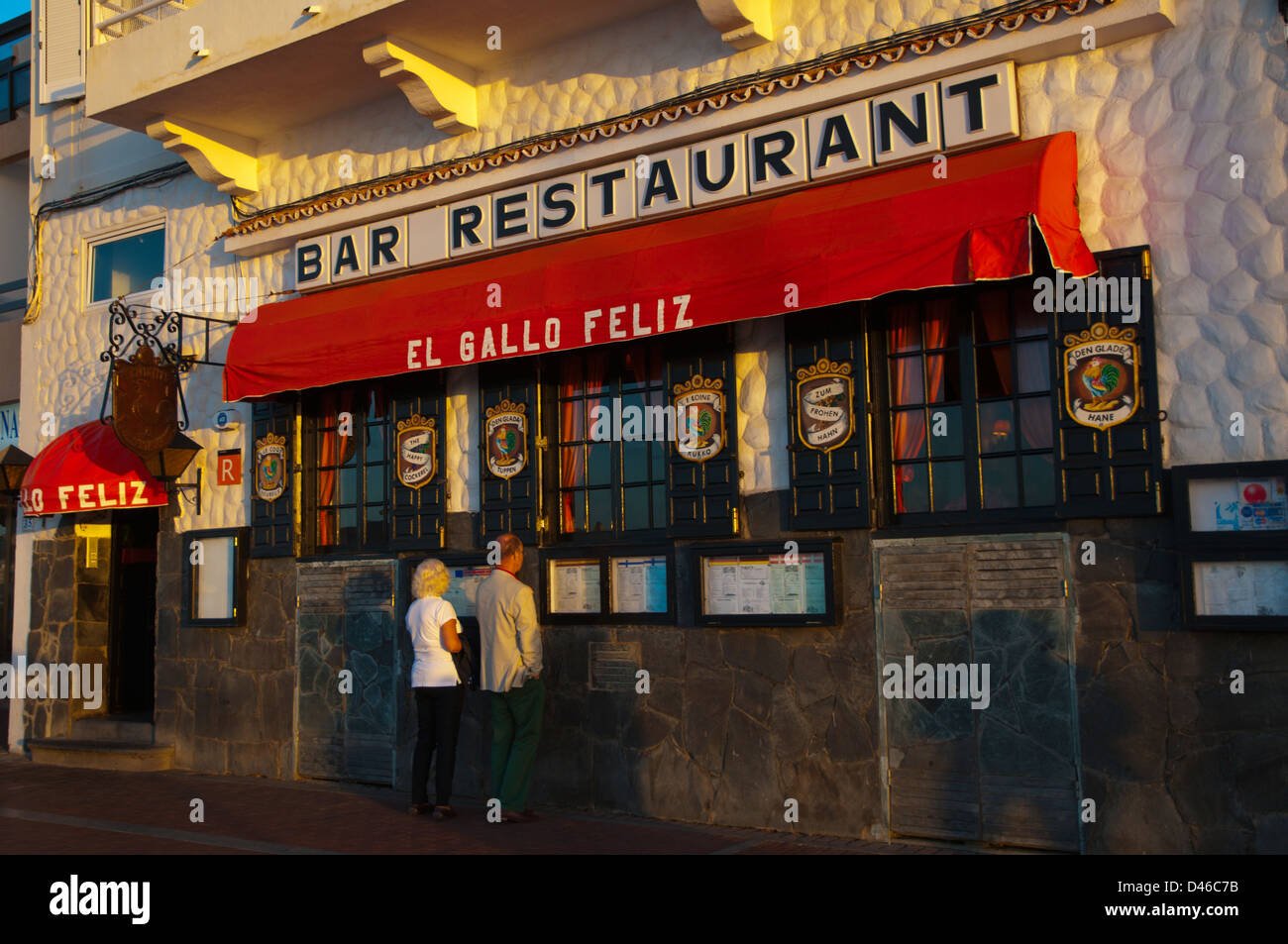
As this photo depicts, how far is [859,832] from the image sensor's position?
764 cm

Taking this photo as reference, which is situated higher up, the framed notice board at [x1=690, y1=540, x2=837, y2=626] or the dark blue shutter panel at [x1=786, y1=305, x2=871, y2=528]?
the dark blue shutter panel at [x1=786, y1=305, x2=871, y2=528]

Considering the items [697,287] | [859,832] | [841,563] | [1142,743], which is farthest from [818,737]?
[697,287]

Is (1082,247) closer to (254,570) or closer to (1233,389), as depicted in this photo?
(1233,389)

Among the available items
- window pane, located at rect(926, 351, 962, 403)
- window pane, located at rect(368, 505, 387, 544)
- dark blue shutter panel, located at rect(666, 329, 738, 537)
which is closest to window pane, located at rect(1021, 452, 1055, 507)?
window pane, located at rect(926, 351, 962, 403)

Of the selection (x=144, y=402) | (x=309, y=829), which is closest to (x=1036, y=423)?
(x=309, y=829)

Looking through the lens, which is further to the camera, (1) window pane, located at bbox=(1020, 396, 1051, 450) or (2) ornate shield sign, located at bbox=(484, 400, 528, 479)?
(2) ornate shield sign, located at bbox=(484, 400, 528, 479)

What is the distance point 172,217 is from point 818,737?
877 centimetres

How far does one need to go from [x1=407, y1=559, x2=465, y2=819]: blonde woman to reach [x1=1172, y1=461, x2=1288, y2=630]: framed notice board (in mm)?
4900

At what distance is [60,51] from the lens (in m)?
13.5

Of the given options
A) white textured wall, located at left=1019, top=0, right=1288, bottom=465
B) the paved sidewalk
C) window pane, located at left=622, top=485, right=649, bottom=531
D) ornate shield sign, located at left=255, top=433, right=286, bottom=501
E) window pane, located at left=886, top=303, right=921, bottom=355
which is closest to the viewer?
white textured wall, located at left=1019, top=0, right=1288, bottom=465

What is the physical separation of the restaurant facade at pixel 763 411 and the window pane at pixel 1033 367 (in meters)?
0.02

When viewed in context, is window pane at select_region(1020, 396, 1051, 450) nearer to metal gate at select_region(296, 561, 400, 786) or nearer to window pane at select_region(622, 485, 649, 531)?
window pane at select_region(622, 485, 649, 531)

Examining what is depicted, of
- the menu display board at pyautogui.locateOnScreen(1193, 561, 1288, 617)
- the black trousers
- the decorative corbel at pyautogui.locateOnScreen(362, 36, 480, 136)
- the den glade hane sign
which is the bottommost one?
the black trousers

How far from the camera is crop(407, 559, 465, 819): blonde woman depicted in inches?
341
